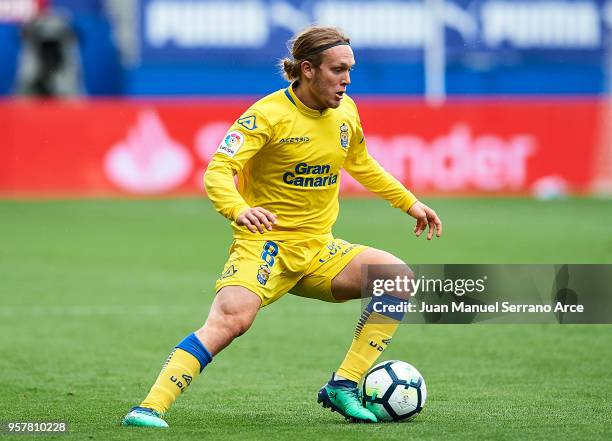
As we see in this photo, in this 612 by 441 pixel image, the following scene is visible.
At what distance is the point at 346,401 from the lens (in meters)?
6.70

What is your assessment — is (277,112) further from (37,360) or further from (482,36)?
(482,36)

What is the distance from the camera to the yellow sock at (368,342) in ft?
22.1

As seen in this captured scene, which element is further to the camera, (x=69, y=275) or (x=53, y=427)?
(x=69, y=275)

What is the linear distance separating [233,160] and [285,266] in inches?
26.3

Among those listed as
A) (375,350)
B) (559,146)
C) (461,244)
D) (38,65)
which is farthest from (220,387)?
(38,65)

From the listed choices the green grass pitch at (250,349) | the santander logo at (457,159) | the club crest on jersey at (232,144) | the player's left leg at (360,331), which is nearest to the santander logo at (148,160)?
the santander logo at (457,159)

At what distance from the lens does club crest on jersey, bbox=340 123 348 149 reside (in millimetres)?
6805

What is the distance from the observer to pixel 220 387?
26.2 feet

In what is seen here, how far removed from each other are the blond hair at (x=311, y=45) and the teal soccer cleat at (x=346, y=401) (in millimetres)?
1655

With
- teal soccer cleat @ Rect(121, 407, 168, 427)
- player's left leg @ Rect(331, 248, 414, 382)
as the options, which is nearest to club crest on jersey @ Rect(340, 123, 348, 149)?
player's left leg @ Rect(331, 248, 414, 382)

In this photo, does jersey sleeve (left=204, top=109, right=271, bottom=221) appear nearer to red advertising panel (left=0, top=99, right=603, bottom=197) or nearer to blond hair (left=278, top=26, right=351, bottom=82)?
blond hair (left=278, top=26, right=351, bottom=82)

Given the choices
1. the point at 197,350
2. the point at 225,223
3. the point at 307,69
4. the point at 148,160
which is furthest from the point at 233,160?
the point at 148,160

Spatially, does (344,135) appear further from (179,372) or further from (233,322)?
(179,372)

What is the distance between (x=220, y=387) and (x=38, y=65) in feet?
74.9
